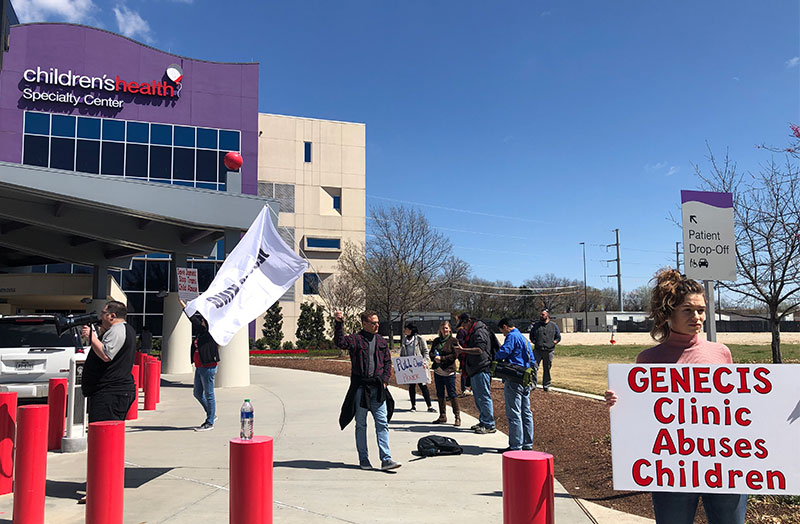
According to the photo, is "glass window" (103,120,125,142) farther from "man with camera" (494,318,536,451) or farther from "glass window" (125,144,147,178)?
"man with camera" (494,318,536,451)

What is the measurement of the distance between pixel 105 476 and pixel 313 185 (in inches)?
1501

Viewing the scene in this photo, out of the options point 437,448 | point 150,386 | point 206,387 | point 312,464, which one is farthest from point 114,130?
point 437,448

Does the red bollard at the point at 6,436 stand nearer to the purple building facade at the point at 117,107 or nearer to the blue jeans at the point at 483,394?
the blue jeans at the point at 483,394

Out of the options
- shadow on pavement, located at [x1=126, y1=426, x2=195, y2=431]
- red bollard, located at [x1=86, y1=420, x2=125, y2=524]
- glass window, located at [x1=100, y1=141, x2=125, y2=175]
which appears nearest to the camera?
red bollard, located at [x1=86, y1=420, x2=125, y2=524]

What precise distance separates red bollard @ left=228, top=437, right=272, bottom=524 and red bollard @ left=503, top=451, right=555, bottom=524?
1.88 m

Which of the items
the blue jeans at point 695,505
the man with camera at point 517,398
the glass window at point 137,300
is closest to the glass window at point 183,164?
the glass window at point 137,300

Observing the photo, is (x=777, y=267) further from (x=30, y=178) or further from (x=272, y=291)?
(x=30, y=178)

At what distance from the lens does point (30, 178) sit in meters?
12.3

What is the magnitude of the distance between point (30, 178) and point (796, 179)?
14.8 m

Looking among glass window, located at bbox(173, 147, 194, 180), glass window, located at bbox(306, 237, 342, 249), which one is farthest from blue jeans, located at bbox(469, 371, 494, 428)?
glass window, located at bbox(306, 237, 342, 249)

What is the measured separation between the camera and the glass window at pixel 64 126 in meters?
33.1

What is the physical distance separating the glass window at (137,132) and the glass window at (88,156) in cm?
190

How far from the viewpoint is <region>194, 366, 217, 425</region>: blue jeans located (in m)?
9.34

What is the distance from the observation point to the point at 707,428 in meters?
3.43
